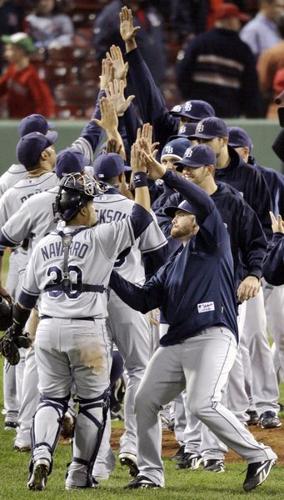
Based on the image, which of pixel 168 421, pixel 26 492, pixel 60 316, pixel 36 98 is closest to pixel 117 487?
pixel 26 492

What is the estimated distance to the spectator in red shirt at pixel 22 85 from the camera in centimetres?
1595

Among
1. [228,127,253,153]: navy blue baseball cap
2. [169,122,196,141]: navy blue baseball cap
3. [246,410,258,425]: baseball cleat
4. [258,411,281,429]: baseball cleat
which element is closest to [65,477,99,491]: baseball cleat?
[258,411,281,429]: baseball cleat

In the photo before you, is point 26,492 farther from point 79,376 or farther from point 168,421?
point 168,421

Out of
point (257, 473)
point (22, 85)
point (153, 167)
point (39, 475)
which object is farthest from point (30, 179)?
point (22, 85)

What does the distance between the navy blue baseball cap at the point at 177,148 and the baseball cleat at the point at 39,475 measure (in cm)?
239

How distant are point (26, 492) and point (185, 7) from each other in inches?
476

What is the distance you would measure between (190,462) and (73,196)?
6.03 ft

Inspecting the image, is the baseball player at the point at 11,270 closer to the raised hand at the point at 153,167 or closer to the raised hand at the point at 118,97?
the raised hand at the point at 118,97

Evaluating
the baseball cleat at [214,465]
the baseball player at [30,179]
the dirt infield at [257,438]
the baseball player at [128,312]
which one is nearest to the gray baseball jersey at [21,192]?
the baseball player at [30,179]

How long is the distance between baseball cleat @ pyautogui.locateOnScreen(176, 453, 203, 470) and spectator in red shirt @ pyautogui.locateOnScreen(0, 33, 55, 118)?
868 centimetres

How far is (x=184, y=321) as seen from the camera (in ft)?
23.7

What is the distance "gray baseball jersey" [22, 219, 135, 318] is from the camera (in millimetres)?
7062

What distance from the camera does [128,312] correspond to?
799 centimetres

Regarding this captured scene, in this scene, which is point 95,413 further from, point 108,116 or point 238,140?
point 238,140
